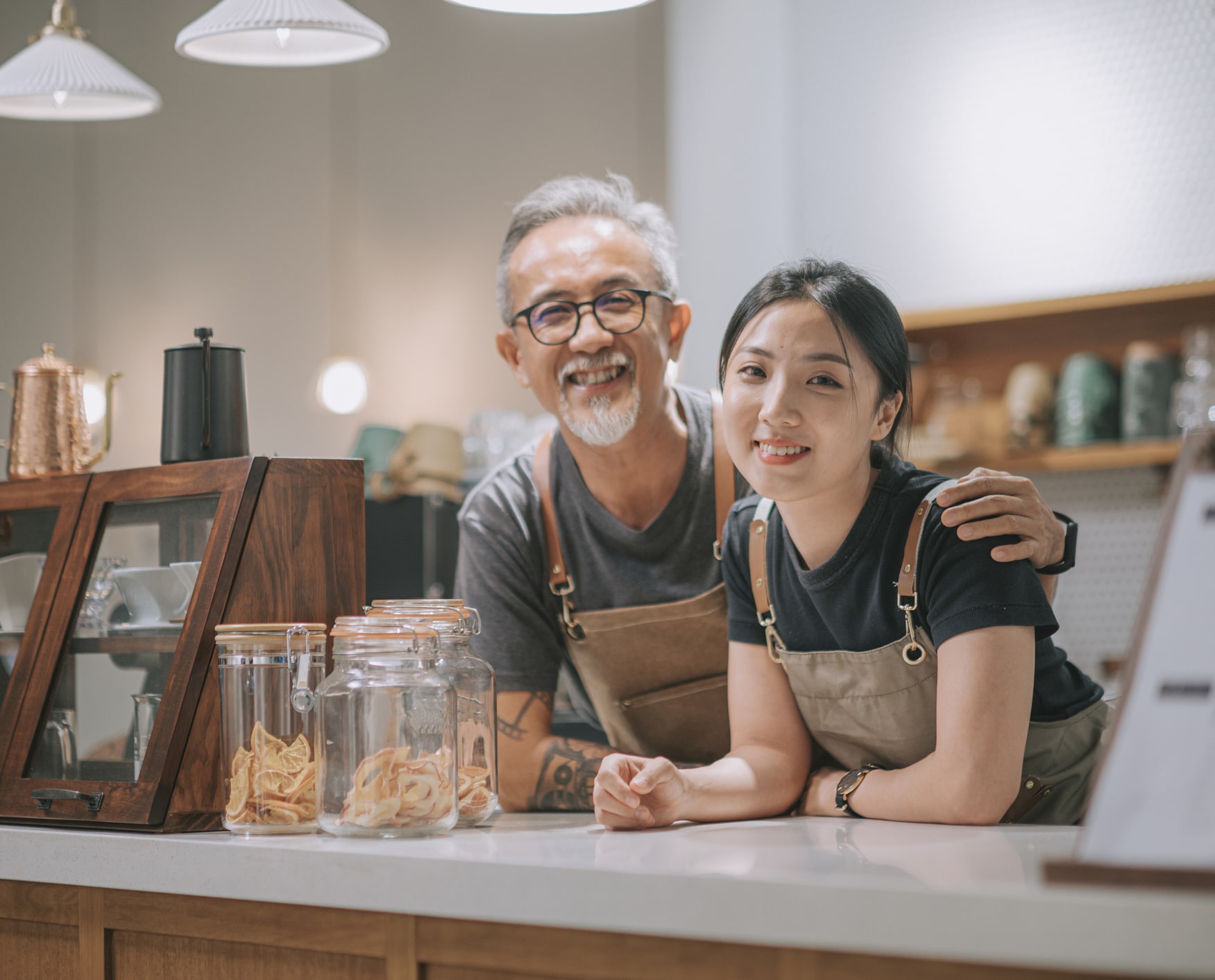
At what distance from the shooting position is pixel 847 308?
153 centimetres

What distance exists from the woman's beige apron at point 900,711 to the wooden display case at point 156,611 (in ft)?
1.86

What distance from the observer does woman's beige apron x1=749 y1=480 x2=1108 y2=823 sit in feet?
4.97

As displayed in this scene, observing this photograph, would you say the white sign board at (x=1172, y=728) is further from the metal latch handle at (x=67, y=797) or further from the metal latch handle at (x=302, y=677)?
the metal latch handle at (x=67, y=797)

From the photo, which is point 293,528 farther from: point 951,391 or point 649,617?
point 951,391

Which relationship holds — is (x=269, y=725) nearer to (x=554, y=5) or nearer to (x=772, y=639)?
(x=772, y=639)

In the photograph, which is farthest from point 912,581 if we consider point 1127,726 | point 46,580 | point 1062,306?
point 1062,306

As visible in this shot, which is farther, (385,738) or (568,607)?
(568,607)

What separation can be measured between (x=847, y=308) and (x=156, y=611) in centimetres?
97

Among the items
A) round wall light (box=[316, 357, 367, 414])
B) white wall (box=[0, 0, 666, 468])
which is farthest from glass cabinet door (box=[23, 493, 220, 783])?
round wall light (box=[316, 357, 367, 414])

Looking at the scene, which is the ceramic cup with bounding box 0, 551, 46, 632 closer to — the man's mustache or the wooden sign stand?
the man's mustache

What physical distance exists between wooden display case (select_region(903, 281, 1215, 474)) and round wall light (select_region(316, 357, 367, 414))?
2651 millimetres

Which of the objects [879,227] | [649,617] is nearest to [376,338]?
[879,227]

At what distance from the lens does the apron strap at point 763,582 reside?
1.61 meters

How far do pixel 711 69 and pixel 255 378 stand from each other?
2.63m
